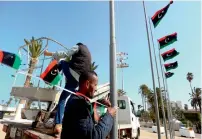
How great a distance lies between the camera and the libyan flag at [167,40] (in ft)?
42.6

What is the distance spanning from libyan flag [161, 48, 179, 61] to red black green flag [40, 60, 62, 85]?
11725mm

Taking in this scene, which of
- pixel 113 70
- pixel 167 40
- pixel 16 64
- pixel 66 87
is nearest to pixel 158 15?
pixel 167 40

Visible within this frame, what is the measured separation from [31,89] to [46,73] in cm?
74

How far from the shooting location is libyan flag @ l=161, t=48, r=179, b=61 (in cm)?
1431

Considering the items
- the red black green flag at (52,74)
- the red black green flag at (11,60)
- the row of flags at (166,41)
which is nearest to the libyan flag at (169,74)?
the row of flags at (166,41)

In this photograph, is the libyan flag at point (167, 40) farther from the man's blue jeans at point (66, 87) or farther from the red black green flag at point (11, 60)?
the red black green flag at point (11, 60)

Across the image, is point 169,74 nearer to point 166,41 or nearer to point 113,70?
point 166,41

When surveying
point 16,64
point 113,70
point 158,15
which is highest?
point 158,15

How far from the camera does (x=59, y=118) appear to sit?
11.3 ft

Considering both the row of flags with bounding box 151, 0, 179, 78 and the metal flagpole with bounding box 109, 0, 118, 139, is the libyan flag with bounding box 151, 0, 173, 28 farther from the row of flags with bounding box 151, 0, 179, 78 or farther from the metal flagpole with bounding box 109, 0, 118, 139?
the metal flagpole with bounding box 109, 0, 118, 139

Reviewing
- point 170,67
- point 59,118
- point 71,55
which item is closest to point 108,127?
point 59,118

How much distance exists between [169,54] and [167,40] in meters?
→ 1.62

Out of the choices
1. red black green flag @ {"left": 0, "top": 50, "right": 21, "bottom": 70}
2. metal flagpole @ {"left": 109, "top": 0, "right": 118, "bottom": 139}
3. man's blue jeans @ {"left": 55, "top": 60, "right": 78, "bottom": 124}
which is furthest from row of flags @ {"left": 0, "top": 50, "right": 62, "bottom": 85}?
metal flagpole @ {"left": 109, "top": 0, "right": 118, "bottom": 139}

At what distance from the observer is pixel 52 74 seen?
13.5 ft
